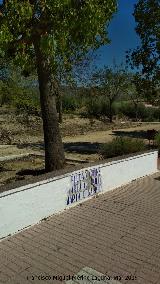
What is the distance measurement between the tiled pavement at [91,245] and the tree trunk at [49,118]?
8.97ft

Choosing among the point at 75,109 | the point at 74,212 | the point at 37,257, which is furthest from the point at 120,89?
the point at 37,257

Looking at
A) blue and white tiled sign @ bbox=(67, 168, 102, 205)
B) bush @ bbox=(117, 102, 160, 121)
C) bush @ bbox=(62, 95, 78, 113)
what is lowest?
blue and white tiled sign @ bbox=(67, 168, 102, 205)

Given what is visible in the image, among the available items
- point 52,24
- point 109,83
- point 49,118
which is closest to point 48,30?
point 52,24

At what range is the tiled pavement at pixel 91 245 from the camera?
246 inches

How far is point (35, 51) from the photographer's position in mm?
11633

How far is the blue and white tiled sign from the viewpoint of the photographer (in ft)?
31.7

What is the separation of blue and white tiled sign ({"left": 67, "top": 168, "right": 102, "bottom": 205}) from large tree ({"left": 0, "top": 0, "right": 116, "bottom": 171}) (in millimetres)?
2836

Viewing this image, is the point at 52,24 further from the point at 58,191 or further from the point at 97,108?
the point at 97,108

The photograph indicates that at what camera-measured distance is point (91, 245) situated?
288 inches

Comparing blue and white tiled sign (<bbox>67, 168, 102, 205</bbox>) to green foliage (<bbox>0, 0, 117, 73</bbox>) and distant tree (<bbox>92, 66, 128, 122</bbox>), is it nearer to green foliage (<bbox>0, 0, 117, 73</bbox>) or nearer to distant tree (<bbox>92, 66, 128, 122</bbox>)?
green foliage (<bbox>0, 0, 117, 73</bbox>)

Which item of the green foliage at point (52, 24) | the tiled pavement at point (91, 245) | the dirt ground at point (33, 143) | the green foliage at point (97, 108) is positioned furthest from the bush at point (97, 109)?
the tiled pavement at point (91, 245)

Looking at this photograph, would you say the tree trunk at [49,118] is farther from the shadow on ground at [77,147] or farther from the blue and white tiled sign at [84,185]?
the shadow on ground at [77,147]

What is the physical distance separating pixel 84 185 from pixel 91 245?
2923mm

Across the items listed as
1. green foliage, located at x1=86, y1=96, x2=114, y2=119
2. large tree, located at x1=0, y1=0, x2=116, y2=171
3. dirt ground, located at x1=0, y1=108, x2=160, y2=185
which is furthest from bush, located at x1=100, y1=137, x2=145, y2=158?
green foliage, located at x1=86, y1=96, x2=114, y2=119
